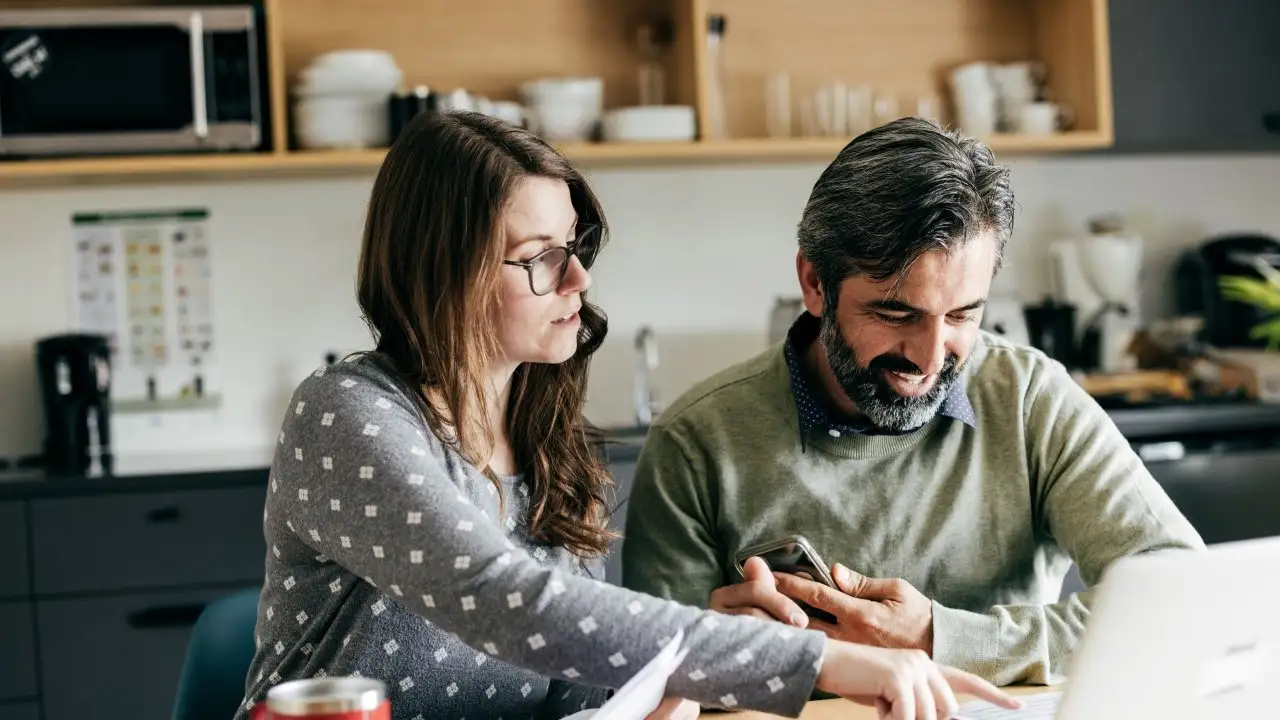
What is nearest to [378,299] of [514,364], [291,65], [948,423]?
[514,364]

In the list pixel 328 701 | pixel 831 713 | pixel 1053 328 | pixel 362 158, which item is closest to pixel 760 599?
pixel 831 713

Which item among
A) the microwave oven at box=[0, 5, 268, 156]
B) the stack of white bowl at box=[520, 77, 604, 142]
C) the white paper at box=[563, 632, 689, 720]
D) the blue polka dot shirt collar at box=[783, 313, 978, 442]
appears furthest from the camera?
the stack of white bowl at box=[520, 77, 604, 142]

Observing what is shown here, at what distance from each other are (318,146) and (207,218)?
17.7 inches

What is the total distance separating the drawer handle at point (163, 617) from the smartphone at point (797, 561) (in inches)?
71.9

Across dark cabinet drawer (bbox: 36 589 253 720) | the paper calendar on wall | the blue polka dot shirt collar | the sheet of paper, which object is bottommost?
dark cabinet drawer (bbox: 36 589 253 720)

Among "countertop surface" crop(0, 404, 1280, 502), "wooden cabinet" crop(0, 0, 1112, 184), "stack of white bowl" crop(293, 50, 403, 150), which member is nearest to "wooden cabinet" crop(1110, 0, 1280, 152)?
"wooden cabinet" crop(0, 0, 1112, 184)

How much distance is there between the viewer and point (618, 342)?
3650 millimetres

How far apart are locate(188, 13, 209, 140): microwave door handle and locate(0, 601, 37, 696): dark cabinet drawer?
3.51ft

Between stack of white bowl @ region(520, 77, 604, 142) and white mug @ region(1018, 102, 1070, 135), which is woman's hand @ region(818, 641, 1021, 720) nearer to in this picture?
stack of white bowl @ region(520, 77, 604, 142)

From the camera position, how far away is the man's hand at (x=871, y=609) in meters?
1.43

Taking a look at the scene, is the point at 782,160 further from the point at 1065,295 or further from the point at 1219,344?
the point at 1219,344

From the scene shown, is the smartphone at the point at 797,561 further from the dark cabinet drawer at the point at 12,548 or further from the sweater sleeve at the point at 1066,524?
the dark cabinet drawer at the point at 12,548

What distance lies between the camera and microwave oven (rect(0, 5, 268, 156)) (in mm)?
3100

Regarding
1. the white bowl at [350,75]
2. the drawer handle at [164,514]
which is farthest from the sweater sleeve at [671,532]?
the white bowl at [350,75]
